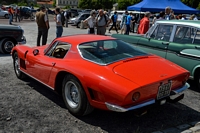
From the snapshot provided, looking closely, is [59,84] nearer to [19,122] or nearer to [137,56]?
[19,122]

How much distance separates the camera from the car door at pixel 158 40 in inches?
233

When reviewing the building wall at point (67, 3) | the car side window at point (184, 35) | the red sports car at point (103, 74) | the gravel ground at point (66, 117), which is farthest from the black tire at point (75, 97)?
the building wall at point (67, 3)

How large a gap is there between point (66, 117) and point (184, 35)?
3700 mm

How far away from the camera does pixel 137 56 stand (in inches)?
162

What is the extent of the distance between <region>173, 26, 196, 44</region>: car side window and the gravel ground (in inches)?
62.7

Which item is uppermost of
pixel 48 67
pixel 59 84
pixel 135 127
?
pixel 48 67

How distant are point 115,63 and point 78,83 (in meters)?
0.66

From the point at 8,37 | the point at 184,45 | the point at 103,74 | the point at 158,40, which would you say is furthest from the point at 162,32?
the point at 8,37

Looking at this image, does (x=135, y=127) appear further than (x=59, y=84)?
No

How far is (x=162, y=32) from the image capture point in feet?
20.9

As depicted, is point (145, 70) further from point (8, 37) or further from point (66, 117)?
point (8, 37)

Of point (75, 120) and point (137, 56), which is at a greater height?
point (137, 56)

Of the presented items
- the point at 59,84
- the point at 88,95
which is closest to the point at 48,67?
the point at 59,84

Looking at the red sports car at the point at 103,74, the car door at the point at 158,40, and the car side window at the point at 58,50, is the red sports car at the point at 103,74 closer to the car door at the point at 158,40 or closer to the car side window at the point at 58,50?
the car side window at the point at 58,50
